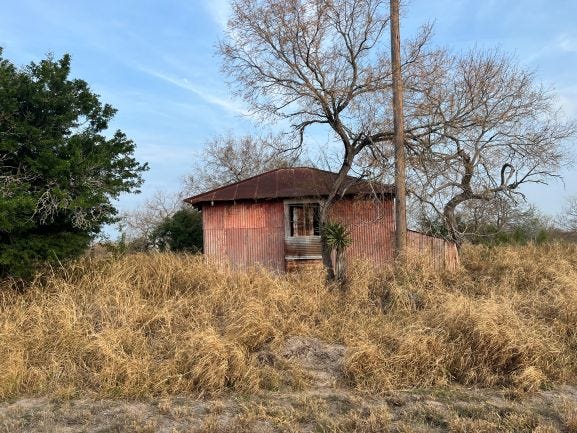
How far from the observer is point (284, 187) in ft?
53.0

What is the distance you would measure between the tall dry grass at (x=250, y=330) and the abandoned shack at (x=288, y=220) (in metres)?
4.43

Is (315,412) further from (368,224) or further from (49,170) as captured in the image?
(368,224)

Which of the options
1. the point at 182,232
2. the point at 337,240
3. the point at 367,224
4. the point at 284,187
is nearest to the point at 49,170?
the point at 337,240

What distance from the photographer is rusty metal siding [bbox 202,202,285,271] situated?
15898 mm

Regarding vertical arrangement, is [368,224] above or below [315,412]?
above

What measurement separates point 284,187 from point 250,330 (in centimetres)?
911

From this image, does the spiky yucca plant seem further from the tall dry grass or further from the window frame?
the window frame

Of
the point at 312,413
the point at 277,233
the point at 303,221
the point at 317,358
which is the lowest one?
the point at 312,413

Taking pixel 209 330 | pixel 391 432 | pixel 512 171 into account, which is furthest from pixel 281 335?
pixel 512 171

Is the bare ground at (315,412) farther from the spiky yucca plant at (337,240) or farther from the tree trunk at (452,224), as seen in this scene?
the tree trunk at (452,224)

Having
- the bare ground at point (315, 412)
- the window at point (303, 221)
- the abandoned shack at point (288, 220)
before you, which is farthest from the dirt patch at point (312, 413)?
the window at point (303, 221)

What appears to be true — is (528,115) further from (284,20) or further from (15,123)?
(15,123)

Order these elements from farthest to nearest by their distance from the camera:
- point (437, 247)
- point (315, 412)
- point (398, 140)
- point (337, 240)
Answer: point (437, 247), point (337, 240), point (398, 140), point (315, 412)

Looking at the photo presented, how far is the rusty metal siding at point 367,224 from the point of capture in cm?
1534
